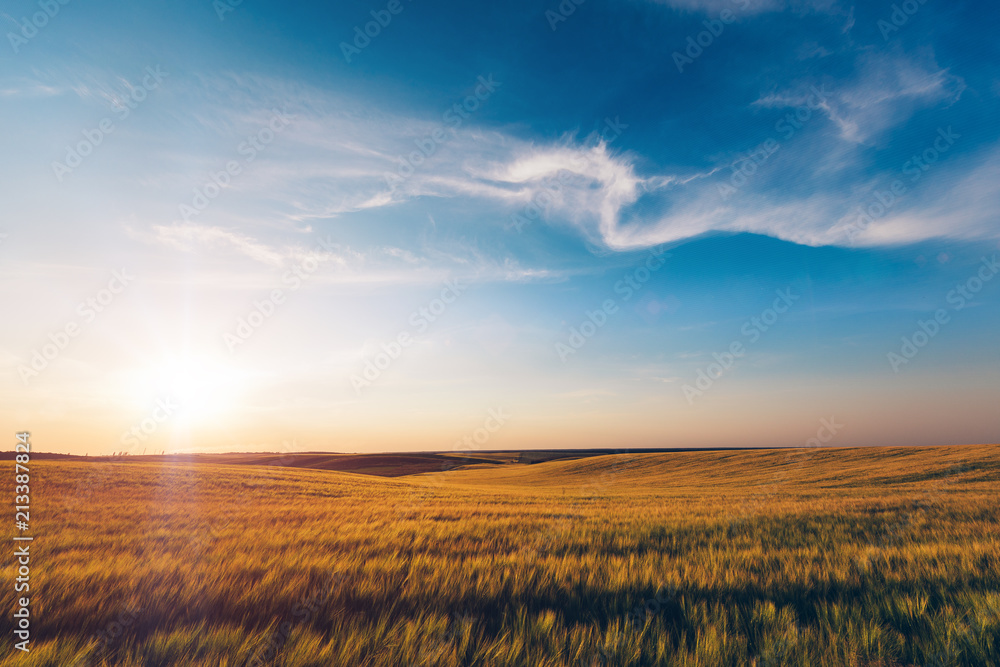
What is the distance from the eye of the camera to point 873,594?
11.4 feet

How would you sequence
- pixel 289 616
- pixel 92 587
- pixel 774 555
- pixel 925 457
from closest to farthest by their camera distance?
pixel 289 616
pixel 92 587
pixel 774 555
pixel 925 457

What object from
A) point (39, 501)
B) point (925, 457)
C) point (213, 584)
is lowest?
point (925, 457)

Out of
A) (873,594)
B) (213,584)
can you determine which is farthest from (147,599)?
(873,594)

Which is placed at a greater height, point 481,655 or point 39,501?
point 481,655

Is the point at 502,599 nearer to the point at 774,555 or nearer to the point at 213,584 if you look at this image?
the point at 213,584

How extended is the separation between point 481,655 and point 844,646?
2280 mm

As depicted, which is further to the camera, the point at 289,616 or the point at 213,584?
the point at 213,584

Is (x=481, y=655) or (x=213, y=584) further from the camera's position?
(x=213, y=584)

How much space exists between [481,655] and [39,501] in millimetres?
12651

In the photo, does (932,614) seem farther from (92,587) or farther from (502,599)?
(92,587)

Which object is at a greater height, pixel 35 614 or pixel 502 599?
pixel 35 614

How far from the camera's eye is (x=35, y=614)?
2.72 metres

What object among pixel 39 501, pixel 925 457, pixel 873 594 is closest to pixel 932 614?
pixel 873 594

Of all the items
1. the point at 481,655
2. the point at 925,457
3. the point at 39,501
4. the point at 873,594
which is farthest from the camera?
the point at 925,457
